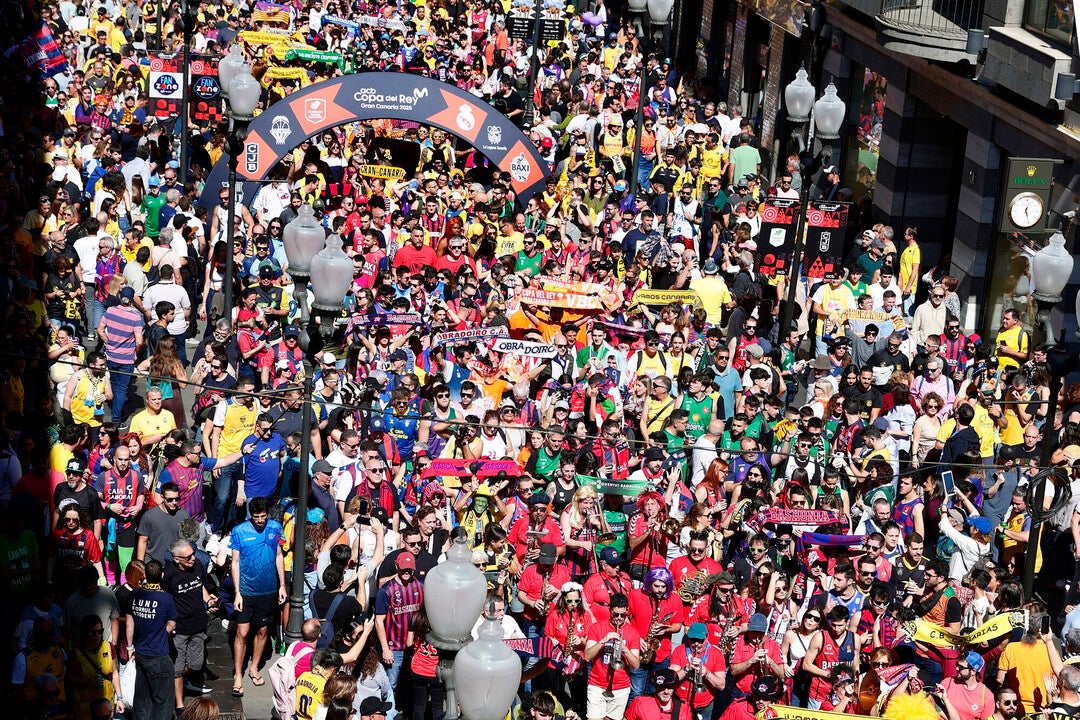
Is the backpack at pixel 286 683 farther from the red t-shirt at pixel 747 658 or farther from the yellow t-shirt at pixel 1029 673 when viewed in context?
the yellow t-shirt at pixel 1029 673

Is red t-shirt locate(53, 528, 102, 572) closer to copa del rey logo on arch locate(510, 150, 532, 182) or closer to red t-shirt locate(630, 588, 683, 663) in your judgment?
red t-shirt locate(630, 588, 683, 663)

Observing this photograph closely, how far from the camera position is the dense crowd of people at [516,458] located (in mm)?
12203

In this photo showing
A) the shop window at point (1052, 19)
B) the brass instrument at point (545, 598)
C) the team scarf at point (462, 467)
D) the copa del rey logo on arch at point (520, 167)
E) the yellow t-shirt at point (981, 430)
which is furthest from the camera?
the copa del rey logo on arch at point (520, 167)

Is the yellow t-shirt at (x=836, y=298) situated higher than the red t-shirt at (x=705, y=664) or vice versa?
the yellow t-shirt at (x=836, y=298)

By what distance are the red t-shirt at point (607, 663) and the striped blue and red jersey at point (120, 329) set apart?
6894mm

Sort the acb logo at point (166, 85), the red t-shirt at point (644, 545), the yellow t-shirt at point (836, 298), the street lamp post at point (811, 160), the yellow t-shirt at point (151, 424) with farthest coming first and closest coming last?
the acb logo at point (166, 85) < the street lamp post at point (811, 160) < the yellow t-shirt at point (836, 298) < the yellow t-shirt at point (151, 424) < the red t-shirt at point (644, 545)

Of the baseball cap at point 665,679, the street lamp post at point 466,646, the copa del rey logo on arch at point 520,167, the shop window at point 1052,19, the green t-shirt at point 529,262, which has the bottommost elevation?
the baseball cap at point 665,679

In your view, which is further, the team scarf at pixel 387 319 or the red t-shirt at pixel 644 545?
the team scarf at pixel 387 319

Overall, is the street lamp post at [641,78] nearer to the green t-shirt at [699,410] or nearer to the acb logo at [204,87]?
the acb logo at [204,87]

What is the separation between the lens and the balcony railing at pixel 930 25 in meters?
23.6

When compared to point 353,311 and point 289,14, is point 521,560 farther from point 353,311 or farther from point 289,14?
point 289,14

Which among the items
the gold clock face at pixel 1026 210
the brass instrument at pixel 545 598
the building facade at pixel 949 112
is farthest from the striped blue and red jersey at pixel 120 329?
the building facade at pixel 949 112

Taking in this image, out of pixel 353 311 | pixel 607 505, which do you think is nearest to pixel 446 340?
pixel 353 311

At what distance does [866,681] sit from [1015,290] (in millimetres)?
11858
